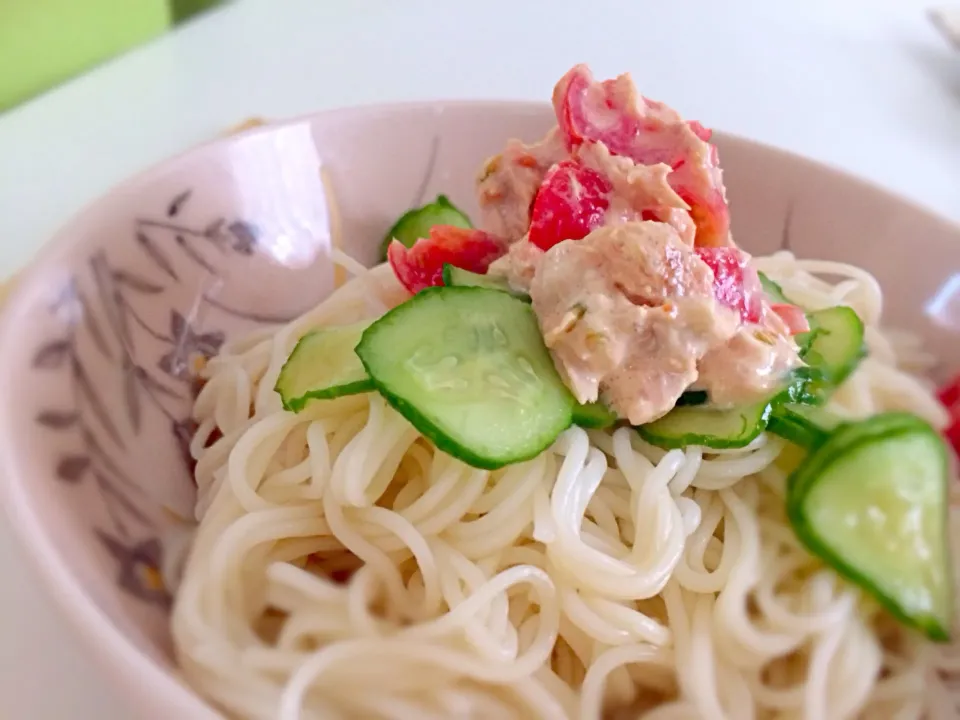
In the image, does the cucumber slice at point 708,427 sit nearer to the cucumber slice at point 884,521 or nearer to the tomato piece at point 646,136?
the cucumber slice at point 884,521

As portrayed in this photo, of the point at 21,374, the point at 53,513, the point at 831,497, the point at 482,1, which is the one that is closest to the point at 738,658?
the point at 831,497

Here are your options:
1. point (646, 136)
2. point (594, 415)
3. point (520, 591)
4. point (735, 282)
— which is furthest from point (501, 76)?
point (520, 591)

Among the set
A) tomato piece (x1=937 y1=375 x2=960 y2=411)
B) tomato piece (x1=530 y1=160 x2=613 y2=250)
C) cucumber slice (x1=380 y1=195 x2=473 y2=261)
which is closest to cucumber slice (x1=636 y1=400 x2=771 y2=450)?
tomato piece (x1=530 y1=160 x2=613 y2=250)

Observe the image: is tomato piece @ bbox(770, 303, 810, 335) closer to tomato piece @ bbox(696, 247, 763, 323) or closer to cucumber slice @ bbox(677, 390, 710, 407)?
tomato piece @ bbox(696, 247, 763, 323)

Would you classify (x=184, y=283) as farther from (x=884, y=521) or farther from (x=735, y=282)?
(x=884, y=521)

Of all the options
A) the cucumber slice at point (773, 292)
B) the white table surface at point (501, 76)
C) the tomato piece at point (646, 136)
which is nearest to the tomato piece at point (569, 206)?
the tomato piece at point (646, 136)
